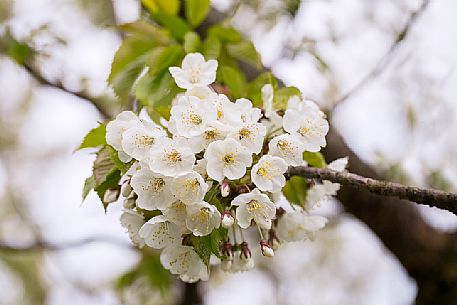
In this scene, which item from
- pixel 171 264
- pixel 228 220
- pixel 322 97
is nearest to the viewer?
pixel 228 220

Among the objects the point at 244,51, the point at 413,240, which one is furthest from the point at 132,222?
the point at 413,240

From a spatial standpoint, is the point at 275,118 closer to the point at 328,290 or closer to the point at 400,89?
the point at 400,89

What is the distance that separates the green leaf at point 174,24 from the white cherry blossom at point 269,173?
491mm

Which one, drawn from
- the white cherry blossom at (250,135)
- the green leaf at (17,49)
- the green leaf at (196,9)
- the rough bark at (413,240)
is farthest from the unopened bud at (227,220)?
Answer: the green leaf at (17,49)

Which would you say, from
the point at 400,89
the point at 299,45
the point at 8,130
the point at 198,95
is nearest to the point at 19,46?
the point at 299,45

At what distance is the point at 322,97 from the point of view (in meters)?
2.18

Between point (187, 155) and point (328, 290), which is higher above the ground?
point (187, 155)

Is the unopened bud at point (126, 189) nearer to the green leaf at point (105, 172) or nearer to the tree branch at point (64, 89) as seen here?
the green leaf at point (105, 172)

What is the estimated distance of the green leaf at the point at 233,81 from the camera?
1.11m

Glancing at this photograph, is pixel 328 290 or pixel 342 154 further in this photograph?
pixel 328 290

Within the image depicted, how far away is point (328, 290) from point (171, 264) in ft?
9.48

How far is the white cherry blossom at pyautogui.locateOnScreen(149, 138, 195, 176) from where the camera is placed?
81 centimetres

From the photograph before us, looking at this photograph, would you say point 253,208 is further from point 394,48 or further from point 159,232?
point 394,48

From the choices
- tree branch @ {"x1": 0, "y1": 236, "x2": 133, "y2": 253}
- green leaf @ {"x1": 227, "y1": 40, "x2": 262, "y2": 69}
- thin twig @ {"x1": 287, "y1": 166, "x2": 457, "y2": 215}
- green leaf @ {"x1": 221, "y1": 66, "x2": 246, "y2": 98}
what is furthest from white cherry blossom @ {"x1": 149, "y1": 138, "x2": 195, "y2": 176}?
tree branch @ {"x1": 0, "y1": 236, "x2": 133, "y2": 253}
